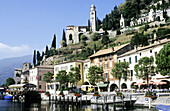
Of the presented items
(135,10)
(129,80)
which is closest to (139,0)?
(135,10)

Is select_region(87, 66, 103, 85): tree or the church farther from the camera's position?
the church

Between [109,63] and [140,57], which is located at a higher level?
[140,57]

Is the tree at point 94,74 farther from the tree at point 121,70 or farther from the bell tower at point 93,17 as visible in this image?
the bell tower at point 93,17

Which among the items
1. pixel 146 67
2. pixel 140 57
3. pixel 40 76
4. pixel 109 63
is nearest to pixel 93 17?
pixel 40 76

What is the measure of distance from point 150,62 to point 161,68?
9.42m

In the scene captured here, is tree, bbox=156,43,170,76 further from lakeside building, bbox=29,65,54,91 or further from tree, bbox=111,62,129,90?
lakeside building, bbox=29,65,54,91

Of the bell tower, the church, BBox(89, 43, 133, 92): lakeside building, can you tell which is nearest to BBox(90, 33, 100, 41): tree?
the church

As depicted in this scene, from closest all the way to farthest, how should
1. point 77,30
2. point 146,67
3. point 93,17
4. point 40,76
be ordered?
1. point 146,67
2. point 40,76
3. point 77,30
4. point 93,17

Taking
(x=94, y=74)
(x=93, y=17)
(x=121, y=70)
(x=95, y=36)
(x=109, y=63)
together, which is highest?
(x=93, y=17)

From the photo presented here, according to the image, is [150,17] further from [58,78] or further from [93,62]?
[58,78]

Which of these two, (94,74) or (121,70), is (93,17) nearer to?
(94,74)

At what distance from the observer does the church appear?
582ft

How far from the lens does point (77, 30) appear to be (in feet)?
587

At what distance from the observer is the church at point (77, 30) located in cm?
17725
